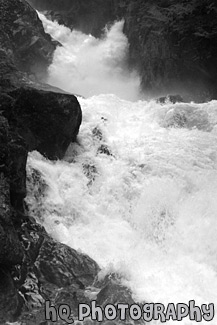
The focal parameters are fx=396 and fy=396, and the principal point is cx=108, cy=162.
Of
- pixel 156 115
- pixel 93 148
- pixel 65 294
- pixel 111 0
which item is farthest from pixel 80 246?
pixel 111 0

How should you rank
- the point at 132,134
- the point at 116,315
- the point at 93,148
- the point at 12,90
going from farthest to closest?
the point at 132,134 → the point at 93,148 → the point at 12,90 → the point at 116,315

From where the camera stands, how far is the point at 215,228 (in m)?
11.0

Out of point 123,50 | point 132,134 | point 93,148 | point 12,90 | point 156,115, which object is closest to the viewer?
point 12,90

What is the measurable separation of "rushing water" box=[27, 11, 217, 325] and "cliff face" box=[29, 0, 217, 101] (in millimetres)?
6085

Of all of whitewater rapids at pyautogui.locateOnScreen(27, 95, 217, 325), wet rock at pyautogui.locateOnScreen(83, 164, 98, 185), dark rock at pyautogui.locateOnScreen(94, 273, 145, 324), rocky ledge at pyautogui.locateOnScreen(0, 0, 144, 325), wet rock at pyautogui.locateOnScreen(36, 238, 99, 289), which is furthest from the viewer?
wet rock at pyautogui.locateOnScreen(83, 164, 98, 185)

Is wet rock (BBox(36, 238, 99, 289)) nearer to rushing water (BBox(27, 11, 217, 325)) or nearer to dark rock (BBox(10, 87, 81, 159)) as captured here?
rushing water (BBox(27, 11, 217, 325))

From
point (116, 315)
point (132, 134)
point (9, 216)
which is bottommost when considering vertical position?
point (116, 315)

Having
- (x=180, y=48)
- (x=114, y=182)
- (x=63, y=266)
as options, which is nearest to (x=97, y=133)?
(x=114, y=182)

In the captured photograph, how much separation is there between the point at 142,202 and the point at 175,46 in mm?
12963

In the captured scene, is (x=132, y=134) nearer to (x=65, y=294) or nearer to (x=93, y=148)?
(x=93, y=148)

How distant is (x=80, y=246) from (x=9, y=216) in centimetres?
272

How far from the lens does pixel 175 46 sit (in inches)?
870

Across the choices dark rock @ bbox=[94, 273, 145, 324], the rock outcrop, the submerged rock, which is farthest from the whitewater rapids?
the rock outcrop

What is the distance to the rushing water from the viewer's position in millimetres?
9438
